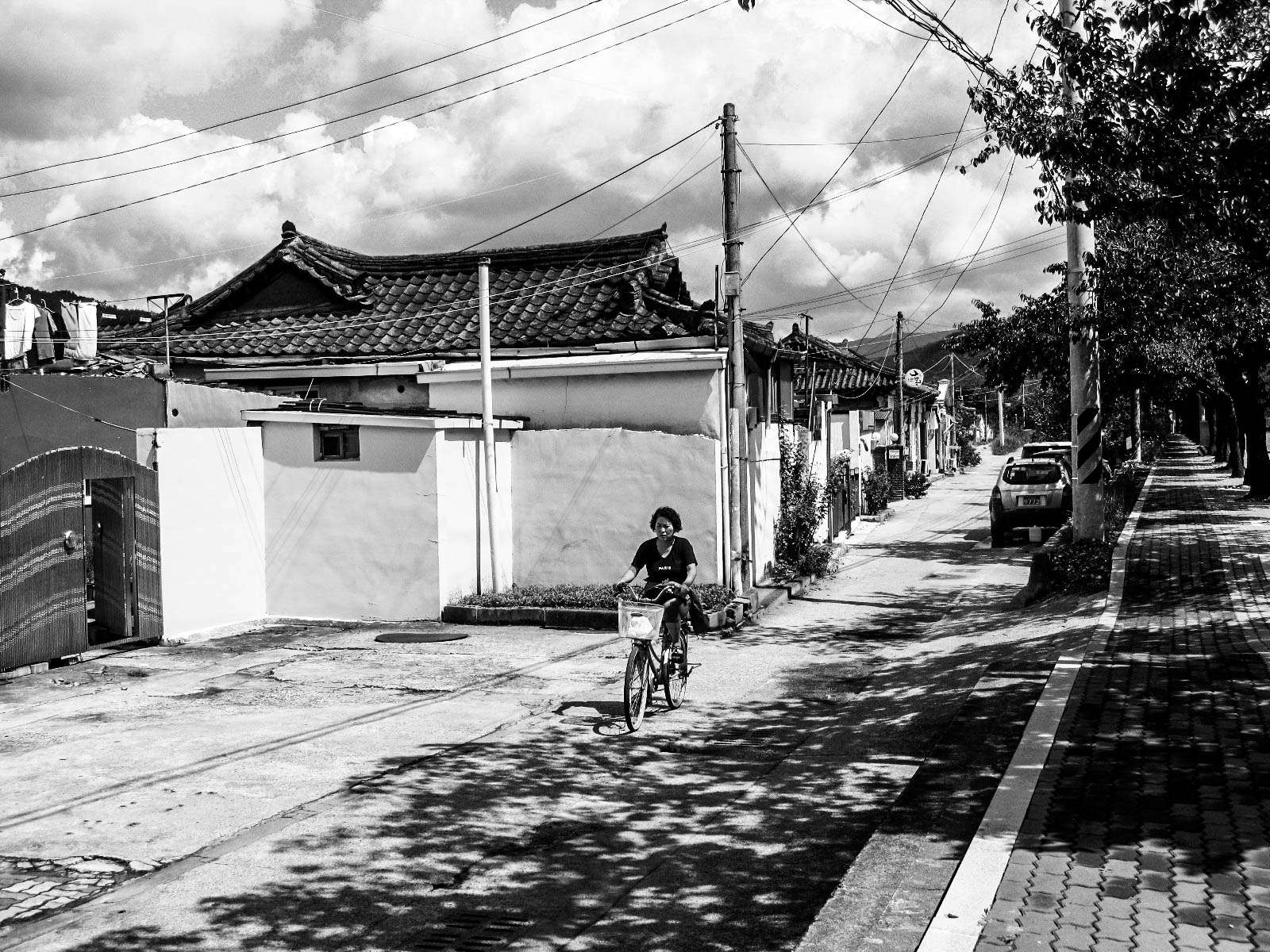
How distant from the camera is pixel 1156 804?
20.3ft

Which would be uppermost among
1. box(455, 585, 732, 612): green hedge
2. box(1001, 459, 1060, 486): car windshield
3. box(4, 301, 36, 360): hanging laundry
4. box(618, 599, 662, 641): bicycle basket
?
box(4, 301, 36, 360): hanging laundry

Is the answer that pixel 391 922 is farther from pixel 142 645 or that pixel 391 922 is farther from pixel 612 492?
pixel 612 492

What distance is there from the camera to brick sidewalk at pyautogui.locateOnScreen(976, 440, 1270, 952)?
15.3ft

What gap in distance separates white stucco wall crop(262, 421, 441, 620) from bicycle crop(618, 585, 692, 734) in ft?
19.0

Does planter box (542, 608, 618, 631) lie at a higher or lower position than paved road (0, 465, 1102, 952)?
higher

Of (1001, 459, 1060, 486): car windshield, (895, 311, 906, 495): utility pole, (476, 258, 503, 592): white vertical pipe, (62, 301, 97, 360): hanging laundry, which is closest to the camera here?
(62, 301, 97, 360): hanging laundry

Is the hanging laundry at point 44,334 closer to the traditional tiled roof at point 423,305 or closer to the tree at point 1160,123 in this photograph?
the traditional tiled roof at point 423,305

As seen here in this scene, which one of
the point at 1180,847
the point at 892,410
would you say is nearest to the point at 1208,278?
the point at 1180,847

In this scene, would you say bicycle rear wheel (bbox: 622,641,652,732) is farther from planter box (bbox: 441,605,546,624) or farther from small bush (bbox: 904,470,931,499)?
small bush (bbox: 904,470,931,499)

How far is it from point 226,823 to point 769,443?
13868 millimetres

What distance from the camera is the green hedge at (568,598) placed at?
15055 mm

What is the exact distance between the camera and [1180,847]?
5500 millimetres

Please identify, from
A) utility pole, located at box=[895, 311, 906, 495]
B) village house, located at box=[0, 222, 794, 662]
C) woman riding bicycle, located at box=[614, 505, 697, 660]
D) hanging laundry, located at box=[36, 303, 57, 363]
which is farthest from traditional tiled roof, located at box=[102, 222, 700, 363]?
utility pole, located at box=[895, 311, 906, 495]

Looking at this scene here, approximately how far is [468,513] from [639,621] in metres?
6.96
